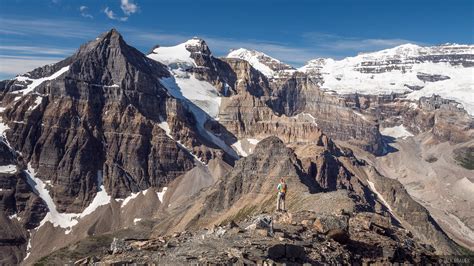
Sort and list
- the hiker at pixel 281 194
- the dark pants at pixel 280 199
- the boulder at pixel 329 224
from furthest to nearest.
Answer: the dark pants at pixel 280 199 < the hiker at pixel 281 194 < the boulder at pixel 329 224

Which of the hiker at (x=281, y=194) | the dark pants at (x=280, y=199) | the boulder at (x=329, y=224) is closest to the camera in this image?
the boulder at (x=329, y=224)

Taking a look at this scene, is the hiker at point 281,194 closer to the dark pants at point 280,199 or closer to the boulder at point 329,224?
the dark pants at point 280,199

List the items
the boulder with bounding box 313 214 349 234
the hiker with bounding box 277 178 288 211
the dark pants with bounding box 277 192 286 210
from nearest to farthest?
the boulder with bounding box 313 214 349 234 < the hiker with bounding box 277 178 288 211 < the dark pants with bounding box 277 192 286 210

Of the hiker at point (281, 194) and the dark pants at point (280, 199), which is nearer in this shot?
the hiker at point (281, 194)

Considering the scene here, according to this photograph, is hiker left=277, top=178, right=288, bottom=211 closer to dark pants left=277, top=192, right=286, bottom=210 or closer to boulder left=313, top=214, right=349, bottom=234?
dark pants left=277, top=192, right=286, bottom=210

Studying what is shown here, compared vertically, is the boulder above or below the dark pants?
above

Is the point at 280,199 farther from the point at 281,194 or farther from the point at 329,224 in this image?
the point at 329,224

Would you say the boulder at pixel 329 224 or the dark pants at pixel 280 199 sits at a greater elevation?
the boulder at pixel 329 224

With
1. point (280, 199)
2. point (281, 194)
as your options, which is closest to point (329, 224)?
point (281, 194)

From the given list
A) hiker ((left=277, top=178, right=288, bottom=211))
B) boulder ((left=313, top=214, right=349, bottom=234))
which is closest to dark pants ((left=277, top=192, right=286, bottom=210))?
hiker ((left=277, top=178, right=288, bottom=211))

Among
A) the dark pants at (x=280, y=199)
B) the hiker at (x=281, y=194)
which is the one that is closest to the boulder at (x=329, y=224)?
the hiker at (x=281, y=194)

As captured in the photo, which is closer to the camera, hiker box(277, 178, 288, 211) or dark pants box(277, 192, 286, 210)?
hiker box(277, 178, 288, 211)

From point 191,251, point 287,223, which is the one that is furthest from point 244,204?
point 191,251

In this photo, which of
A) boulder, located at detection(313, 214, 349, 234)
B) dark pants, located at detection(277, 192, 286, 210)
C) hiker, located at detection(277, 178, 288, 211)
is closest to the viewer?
boulder, located at detection(313, 214, 349, 234)
